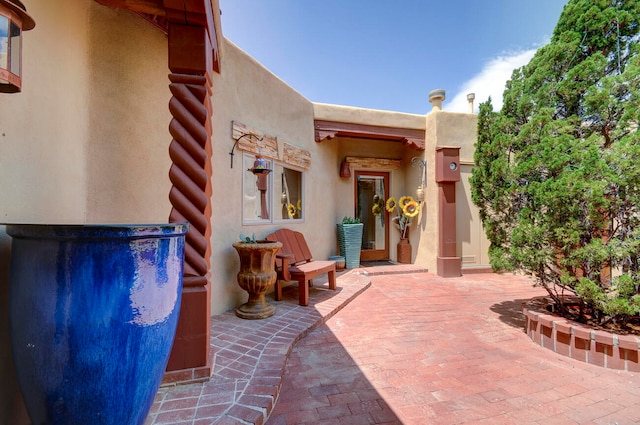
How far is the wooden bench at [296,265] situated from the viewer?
3766 millimetres

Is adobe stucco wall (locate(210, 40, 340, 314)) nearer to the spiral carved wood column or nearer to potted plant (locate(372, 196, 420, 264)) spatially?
the spiral carved wood column

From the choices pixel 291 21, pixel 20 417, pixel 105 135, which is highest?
pixel 291 21

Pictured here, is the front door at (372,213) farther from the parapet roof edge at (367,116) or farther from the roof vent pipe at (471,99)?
the roof vent pipe at (471,99)

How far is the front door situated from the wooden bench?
2.69 meters

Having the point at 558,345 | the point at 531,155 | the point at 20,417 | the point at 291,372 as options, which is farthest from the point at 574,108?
the point at 20,417

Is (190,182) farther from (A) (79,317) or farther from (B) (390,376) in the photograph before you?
(B) (390,376)

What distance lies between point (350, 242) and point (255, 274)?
10.9ft

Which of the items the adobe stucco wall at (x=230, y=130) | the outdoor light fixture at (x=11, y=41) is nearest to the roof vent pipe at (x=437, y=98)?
the adobe stucco wall at (x=230, y=130)

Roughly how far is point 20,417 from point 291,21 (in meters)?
6.95

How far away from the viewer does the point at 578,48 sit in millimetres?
2889

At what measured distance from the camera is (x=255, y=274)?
3.23 m

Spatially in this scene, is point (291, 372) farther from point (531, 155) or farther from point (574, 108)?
point (574, 108)

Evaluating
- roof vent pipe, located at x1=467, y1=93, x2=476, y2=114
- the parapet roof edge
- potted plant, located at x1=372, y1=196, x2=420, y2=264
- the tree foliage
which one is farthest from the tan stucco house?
roof vent pipe, located at x1=467, y1=93, x2=476, y2=114

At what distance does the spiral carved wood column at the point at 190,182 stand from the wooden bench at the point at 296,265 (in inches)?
70.9
